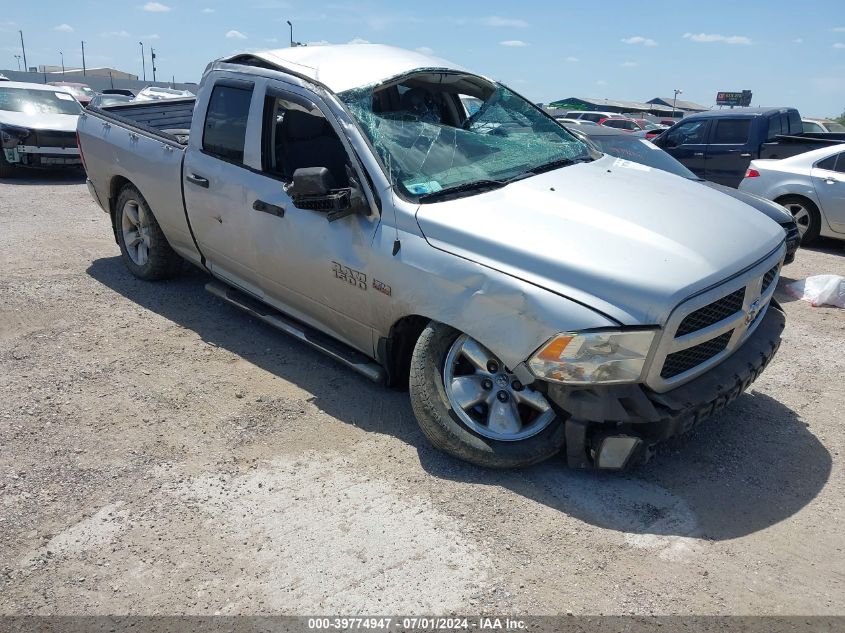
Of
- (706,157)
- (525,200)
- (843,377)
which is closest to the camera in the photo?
(525,200)

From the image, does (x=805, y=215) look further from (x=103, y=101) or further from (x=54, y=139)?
(x=103, y=101)

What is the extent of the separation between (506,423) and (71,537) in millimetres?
2076

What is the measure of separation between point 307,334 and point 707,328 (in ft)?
7.95

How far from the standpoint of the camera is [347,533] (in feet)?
10.2

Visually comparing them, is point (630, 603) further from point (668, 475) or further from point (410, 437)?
point (410, 437)

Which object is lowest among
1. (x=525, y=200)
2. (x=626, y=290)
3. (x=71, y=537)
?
(x=71, y=537)

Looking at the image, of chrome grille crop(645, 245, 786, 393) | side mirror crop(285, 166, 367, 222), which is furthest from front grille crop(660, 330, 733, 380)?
side mirror crop(285, 166, 367, 222)

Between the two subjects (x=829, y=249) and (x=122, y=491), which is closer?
(x=122, y=491)

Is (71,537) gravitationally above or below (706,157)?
below

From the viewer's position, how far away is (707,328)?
3.24m

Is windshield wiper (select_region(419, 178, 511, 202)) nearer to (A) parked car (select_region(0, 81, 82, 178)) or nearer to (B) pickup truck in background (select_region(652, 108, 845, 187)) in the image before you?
(B) pickup truck in background (select_region(652, 108, 845, 187))

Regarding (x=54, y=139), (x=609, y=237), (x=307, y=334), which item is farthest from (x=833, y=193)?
(x=54, y=139)

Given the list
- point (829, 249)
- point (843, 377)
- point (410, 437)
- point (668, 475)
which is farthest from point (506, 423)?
point (829, 249)

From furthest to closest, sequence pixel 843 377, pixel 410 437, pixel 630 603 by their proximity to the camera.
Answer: pixel 843 377 → pixel 410 437 → pixel 630 603
